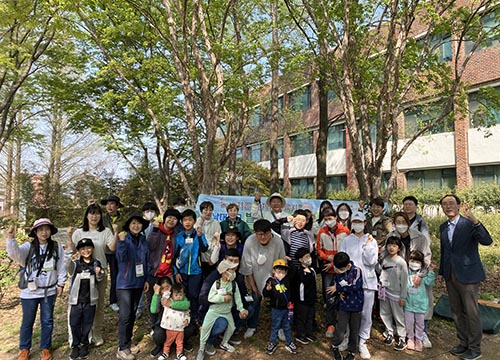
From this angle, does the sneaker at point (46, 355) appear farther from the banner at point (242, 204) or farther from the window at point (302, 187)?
the window at point (302, 187)

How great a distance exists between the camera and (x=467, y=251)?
419cm

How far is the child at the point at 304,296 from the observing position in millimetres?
4320

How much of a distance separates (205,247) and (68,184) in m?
13.9

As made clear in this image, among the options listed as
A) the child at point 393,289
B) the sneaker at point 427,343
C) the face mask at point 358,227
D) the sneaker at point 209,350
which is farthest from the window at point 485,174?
the sneaker at point 209,350

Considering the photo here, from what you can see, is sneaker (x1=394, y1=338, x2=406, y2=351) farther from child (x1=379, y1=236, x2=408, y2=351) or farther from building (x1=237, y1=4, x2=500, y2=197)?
building (x1=237, y1=4, x2=500, y2=197)

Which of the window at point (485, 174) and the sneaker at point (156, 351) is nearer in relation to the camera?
the sneaker at point (156, 351)

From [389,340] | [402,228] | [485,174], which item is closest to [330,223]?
[402,228]

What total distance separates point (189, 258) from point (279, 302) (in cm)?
130

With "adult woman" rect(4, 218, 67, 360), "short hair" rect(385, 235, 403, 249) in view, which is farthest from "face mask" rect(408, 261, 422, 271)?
"adult woman" rect(4, 218, 67, 360)

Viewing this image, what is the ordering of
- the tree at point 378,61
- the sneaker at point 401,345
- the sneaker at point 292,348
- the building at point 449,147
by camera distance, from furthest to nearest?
the building at point 449,147 < the tree at point 378,61 < the sneaker at point 401,345 < the sneaker at point 292,348

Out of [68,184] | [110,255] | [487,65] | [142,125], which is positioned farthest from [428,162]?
[68,184]

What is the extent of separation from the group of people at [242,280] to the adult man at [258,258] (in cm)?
1

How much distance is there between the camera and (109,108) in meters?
12.9

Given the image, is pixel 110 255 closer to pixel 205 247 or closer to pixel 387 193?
pixel 205 247
